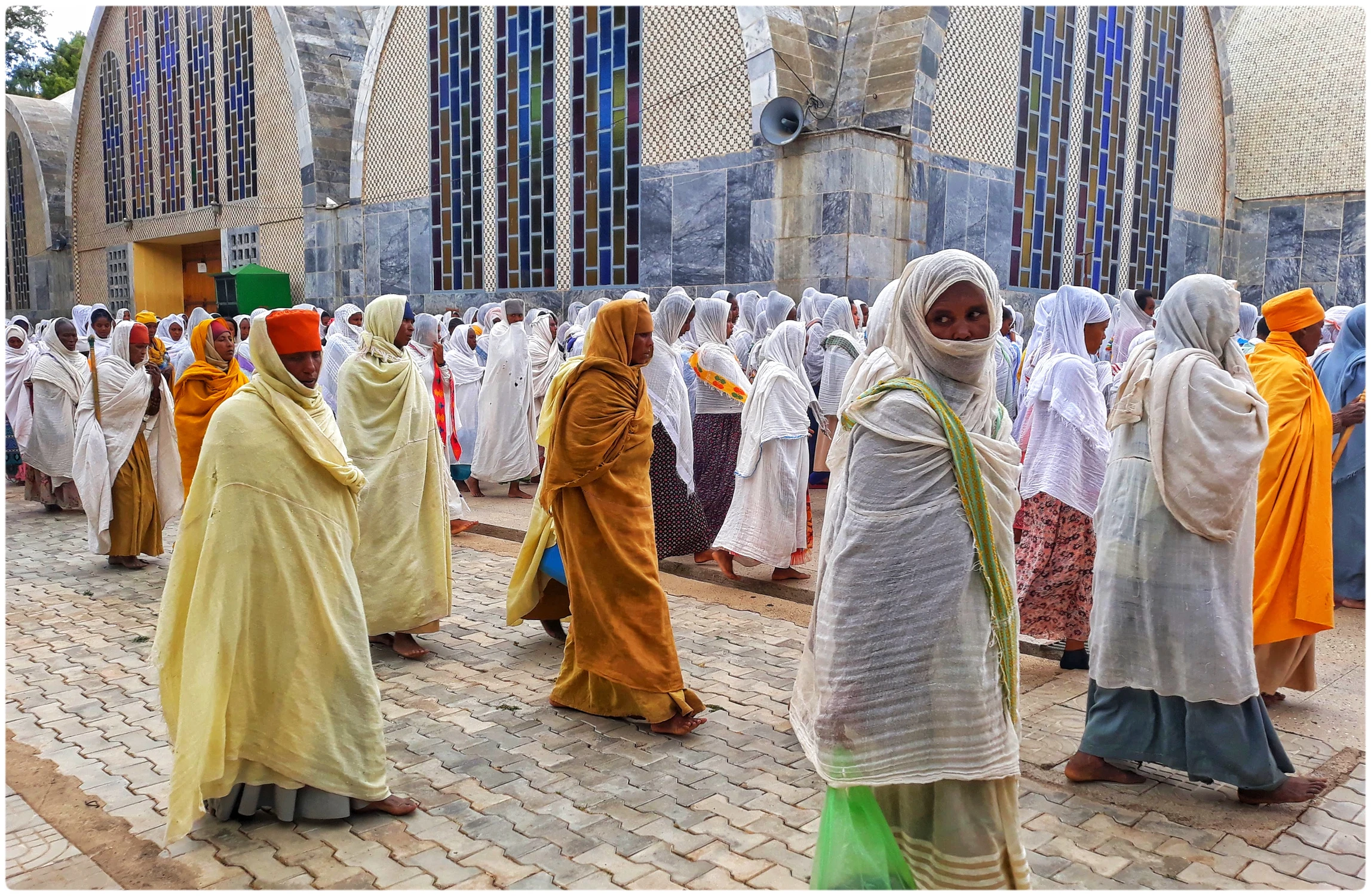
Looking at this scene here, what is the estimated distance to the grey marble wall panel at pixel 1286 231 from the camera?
1627cm

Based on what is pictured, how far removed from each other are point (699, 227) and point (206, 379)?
7.19 metres

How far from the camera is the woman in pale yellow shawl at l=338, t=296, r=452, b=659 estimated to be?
4.79m

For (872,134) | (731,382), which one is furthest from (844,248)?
(731,382)

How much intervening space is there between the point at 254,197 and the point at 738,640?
1699cm

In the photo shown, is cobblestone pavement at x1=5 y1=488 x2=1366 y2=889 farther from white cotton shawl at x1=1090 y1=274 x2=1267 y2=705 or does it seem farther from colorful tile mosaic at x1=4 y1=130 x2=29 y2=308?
colorful tile mosaic at x1=4 y1=130 x2=29 y2=308

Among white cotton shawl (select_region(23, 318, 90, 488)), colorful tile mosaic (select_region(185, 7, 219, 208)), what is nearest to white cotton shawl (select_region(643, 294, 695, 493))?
white cotton shawl (select_region(23, 318, 90, 488))

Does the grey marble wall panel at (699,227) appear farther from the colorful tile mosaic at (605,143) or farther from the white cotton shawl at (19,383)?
the white cotton shawl at (19,383)

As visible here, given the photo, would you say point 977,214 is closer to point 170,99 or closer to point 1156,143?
point 1156,143

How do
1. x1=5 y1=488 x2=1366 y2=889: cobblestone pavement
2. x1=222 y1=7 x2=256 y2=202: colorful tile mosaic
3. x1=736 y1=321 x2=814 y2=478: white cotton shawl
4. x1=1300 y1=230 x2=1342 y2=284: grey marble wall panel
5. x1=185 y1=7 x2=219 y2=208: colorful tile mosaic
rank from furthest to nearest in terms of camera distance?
x1=185 y1=7 x2=219 y2=208: colorful tile mosaic → x1=222 y1=7 x2=256 y2=202: colorful tile mosaic → x1=1300 y1=230 x2=1342 y2=284: grey marble wall panel → x1=736 y1=321 x2=814 y2=478: white cotton shawl → x1=5 y1=488 x2=1366 y2=889: cobblestone pavement

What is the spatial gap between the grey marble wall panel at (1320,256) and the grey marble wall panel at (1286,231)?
5.0 inches

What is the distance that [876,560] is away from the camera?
234 centimetres

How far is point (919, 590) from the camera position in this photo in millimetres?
2314

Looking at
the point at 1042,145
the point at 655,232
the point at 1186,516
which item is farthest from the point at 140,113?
the point at 1186,516

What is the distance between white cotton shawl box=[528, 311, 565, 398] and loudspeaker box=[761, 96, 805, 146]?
323 centimetres
